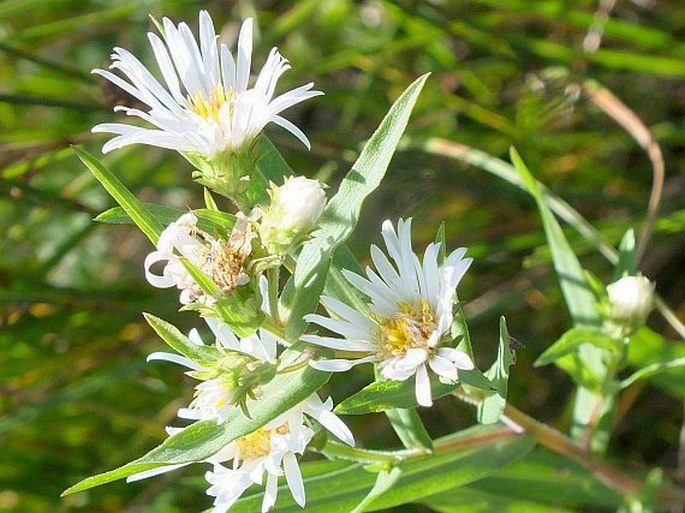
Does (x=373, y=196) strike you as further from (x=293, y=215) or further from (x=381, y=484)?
(x=293, y=215)

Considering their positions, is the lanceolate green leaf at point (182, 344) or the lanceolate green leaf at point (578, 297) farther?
the lanceolate green leaf at point (578, 297)

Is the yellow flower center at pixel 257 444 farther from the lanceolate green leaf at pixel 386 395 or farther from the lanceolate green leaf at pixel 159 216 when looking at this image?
the lanceolate green leaf at pixel 159 216

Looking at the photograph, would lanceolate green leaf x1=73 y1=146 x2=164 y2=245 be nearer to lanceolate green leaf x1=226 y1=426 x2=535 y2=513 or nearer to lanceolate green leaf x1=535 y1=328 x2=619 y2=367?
lanceolate green leaf x1=226 y1=426 x2=535 y2=513

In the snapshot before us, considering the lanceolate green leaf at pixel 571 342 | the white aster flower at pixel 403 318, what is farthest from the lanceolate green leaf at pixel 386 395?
the lanceolate green leaf at pixel 571 342

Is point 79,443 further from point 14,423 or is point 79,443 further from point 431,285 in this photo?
point 431,285

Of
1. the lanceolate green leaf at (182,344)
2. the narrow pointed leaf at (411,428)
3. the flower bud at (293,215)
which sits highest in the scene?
the flower bud at (293,215)

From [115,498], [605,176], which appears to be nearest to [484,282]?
[605,176]

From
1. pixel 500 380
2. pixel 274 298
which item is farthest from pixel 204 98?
pixel 500 380
